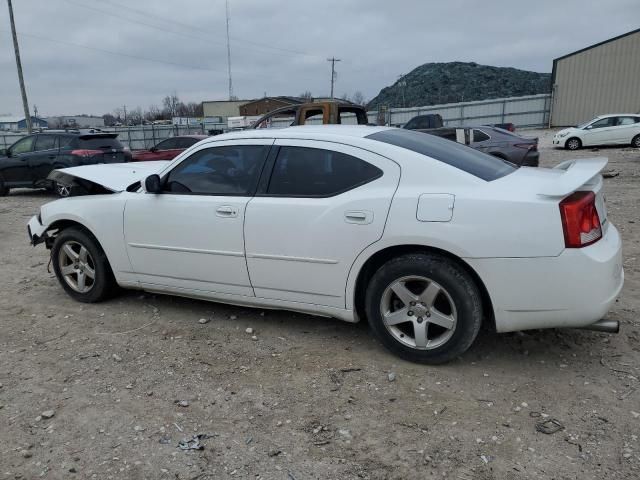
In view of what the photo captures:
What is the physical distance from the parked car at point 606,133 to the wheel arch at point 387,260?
2002 cm

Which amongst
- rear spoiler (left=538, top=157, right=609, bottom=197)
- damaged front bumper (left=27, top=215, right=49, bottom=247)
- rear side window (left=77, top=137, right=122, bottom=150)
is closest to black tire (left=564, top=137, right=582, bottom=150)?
rear side window (left=77, top=137, right=122, bottom=150)

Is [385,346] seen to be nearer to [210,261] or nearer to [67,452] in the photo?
[210,261]

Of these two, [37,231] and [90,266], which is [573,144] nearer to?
[90,266]

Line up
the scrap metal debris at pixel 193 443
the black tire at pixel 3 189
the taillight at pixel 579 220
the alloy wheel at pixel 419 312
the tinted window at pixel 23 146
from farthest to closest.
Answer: the black tire at pixel 3 189
the tinted window at pixel 23 146
the alloy wheel at pixel 419 312
the taillight at pixel 579 220
the scrap metal debris at pixel 193 443

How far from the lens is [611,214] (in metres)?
7.71

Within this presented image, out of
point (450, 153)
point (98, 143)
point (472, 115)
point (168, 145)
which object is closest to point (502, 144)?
point (450, 153)

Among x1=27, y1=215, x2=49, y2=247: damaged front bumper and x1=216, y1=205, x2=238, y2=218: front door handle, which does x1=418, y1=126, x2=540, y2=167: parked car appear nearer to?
x1=216, y1=205, x2=238, y2=218: front door handle

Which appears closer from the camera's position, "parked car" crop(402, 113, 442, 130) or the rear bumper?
the rear bumper

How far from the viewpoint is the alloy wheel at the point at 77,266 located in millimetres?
4574

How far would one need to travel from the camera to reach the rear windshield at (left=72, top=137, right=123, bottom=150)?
39.1ft

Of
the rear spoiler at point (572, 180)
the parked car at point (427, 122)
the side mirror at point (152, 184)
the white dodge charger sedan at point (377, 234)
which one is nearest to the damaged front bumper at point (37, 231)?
the white dodge charger sedan at point (377, 234)

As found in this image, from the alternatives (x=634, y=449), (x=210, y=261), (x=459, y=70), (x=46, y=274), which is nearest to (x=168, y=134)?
(x=46, y=274)

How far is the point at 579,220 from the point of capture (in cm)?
282

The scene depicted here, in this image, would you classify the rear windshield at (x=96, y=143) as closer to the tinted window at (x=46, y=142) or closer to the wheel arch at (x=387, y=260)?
the tinted window at (x=46, y=142)
